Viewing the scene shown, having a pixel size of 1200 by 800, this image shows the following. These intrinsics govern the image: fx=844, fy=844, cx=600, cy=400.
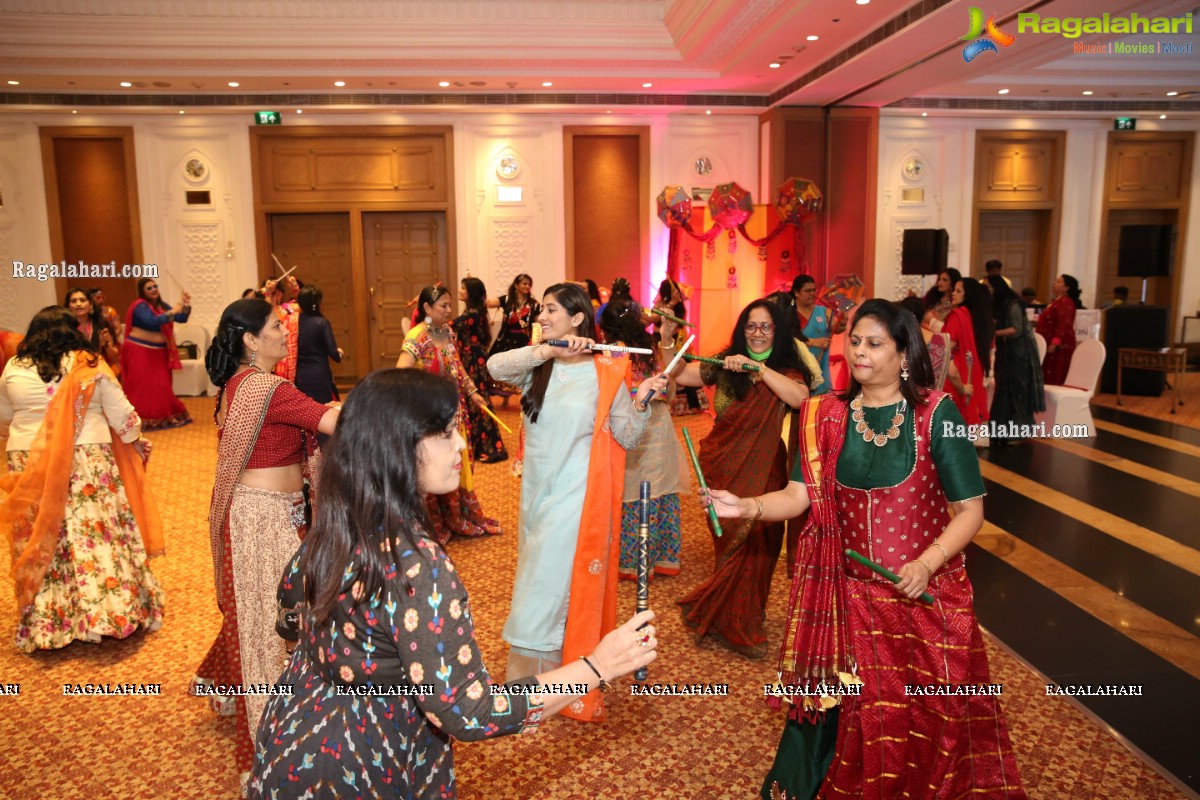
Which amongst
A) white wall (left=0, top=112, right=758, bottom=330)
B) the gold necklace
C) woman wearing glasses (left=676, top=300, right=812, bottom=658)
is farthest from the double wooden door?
the gold necklace

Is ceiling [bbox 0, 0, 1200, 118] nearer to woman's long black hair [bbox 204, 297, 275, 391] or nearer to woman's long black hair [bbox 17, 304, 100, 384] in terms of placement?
woman's long black hair [bbox 204, 297, 275, 391]

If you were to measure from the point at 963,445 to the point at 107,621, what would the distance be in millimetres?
3364

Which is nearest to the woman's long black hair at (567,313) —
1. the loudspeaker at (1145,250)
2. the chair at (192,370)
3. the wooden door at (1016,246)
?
the chair at (192,370)

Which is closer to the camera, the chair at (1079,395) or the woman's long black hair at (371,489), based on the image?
the woman's long black hair at (371,489)

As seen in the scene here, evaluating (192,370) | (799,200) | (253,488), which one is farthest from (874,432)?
(192,370)

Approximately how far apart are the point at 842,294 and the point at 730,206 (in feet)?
7.53

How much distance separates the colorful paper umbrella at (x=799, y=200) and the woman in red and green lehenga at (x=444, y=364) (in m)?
5.39

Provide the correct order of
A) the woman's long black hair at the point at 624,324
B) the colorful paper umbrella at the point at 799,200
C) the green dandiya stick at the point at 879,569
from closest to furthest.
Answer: the green dandiya stick at the point at 879,569 → the woman's long black hair at the point at 624,324 → the colorful paper umbrella at the point at 799,200

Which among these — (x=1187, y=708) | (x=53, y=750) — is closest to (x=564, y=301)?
(x=53, y=750)

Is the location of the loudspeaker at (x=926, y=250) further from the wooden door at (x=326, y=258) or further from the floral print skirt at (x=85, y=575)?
the floral print skirt at (x=85, y=575)

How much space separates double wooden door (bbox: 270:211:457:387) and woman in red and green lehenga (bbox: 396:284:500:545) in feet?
18.7

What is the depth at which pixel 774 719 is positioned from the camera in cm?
291

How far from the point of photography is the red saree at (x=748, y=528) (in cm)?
338

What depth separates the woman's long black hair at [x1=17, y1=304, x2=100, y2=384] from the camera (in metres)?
3.37
